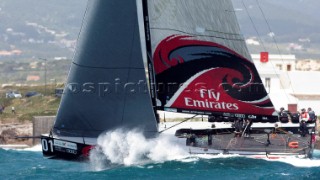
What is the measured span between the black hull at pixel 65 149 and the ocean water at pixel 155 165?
34 cm

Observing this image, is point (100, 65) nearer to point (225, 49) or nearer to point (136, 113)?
point (136, 113)

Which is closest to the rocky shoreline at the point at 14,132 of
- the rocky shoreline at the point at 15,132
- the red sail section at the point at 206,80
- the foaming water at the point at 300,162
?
the rocky shoreline at the point at 15,132

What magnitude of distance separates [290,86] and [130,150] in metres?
31.6

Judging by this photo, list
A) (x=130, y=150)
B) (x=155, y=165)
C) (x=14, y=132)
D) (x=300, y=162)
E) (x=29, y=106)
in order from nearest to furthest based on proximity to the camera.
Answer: (x=155, y=165) → (x=130, y=150) → (x=300, y=162) → (x=14, y=132) → (x=29, y=106)

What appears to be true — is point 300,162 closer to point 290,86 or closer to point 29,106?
point 290,86

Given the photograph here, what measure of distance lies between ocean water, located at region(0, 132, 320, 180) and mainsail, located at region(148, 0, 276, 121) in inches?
72.5

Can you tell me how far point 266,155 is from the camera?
37781 millimetres

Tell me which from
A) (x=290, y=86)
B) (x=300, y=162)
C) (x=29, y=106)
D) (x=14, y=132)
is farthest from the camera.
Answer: (x=29, y=106)

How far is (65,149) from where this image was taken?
36438mm

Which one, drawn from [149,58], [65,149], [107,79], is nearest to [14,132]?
[65,149]

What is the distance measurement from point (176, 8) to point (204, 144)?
5078mm

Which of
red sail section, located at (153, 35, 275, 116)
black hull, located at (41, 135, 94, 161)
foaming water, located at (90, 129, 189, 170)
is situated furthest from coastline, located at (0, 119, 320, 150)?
foaming water, located at (90, 129, 189, 170)

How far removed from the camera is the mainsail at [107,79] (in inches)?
1433

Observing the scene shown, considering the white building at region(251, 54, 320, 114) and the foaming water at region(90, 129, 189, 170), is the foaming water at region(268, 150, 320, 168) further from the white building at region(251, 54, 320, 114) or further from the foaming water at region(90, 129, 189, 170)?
the white building at region(251, 54, 320, 114)
